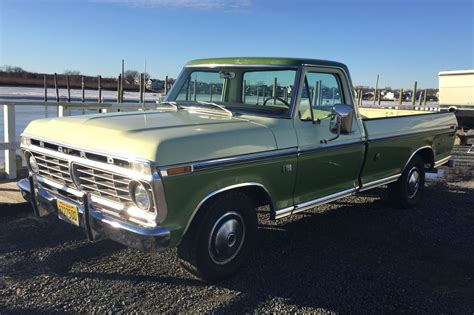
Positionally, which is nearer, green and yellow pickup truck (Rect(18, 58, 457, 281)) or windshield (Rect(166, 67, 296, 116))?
green and yellow pickup truck (Rect(18, 58, 457, 281))

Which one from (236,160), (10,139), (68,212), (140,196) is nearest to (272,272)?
(236,160)

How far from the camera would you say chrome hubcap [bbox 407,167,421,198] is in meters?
6.57

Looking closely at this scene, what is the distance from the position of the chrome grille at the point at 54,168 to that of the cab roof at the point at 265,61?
6.67 ft

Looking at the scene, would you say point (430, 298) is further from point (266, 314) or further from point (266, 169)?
point (266, 169)

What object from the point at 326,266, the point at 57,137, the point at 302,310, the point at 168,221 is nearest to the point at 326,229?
the point at 326,266

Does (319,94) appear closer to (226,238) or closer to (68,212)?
(226,238)

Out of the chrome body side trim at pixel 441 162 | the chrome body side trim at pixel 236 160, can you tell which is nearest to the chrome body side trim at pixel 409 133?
the chrome body side trim at pixel 441 162

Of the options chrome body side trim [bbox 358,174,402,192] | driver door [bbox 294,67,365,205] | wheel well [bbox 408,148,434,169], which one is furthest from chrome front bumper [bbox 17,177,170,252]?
wheel well [bbox 408,148,434,169]

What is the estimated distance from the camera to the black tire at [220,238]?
12.1 ft

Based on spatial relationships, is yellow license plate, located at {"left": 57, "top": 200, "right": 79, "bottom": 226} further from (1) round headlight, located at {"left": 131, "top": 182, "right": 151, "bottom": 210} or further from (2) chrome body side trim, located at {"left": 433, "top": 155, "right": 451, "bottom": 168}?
(2) chrome body side trim, located at {"left": 433, "top": 155, "right": 451, "bottom": 168}

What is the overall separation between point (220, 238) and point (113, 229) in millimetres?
914

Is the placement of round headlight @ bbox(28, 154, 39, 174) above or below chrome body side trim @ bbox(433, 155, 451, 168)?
above

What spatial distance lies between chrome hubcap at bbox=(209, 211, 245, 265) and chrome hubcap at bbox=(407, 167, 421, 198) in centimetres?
350

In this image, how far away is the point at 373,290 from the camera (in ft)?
12.8
